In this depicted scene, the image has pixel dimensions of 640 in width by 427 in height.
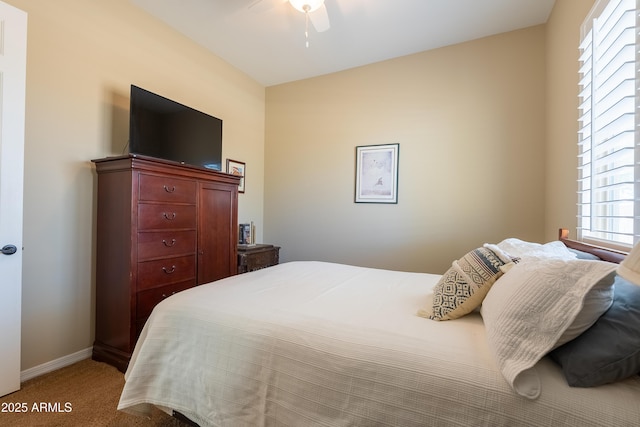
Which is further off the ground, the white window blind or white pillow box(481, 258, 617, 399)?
the white window blind

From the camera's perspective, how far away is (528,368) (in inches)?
30.1

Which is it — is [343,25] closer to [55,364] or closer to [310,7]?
[310,7]

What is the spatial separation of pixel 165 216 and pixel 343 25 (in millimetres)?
2330

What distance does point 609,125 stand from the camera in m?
1.39

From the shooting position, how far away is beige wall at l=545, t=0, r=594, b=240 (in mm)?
1934

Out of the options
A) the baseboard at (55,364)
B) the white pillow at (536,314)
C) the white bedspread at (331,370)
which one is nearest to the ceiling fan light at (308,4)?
the white bedspread at (331,370)

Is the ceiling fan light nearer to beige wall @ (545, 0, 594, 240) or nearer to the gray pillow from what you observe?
beige wall @ (545, 0, 594, 240)

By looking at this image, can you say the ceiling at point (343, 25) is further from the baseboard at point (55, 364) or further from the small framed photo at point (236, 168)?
the baseboard at point (55, 364)

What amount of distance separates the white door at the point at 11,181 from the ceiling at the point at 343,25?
3.69ft

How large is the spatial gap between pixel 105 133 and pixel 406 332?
263 cm

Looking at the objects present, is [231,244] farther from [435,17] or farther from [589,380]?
[435,17]

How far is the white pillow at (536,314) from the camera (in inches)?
30.4

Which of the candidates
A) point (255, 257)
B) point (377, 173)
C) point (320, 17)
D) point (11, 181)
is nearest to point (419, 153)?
point (377, 173)

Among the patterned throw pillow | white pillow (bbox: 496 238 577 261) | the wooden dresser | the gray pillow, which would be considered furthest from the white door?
white pillow (bbox: 496 238 577 261)
